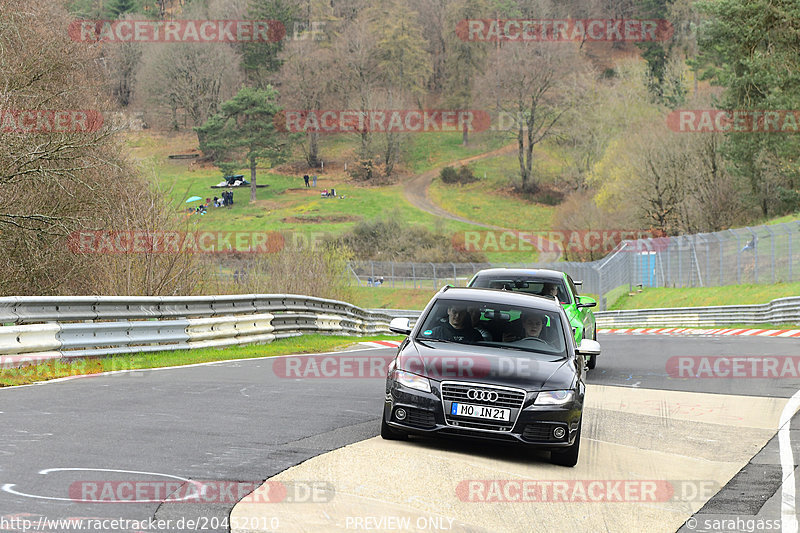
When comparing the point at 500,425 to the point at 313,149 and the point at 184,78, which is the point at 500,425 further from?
the point at 184,78

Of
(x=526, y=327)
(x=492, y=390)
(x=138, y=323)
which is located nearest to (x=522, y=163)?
(x=138, y=323)

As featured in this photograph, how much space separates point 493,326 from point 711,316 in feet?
102

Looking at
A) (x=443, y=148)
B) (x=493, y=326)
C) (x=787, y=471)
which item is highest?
(x=493, y=326)

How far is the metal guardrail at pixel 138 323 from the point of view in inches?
541

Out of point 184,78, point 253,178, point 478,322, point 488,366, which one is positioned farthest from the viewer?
point 184,78

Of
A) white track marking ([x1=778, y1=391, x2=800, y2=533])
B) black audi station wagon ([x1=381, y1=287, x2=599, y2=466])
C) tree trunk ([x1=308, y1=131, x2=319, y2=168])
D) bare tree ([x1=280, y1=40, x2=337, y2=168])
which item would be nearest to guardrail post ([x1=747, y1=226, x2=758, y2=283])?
white track marking ([x1=778, y1=391, x2=800, y2=533])

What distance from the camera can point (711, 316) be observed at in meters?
39.0

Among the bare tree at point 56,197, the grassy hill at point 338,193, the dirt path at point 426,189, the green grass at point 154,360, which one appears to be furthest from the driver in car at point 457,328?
the dirt path at point 426,189

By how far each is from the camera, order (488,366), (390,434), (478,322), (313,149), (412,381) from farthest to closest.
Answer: (313,149) < (478,322) < (390,434) < (488,366) < (412,381)

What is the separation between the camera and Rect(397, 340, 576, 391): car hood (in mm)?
8664

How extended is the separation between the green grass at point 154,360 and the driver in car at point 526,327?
6398 mm

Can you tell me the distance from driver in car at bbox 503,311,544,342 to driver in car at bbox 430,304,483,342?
32 centimetres

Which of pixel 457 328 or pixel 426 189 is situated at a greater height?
pixel 457 328

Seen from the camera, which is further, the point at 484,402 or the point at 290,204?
the point at 290,204
